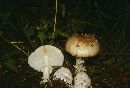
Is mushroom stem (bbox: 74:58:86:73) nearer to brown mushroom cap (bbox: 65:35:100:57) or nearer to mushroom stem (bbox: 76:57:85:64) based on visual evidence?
mushroom stem (bbox: 76:57:85:64)

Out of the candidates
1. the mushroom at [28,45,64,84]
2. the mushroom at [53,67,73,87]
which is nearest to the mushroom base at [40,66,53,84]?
the mushroom at [28,45,64,84]

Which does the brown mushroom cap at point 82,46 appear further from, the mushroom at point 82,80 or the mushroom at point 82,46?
the mushroom at point 82,80

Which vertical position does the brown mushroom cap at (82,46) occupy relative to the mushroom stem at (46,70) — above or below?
above

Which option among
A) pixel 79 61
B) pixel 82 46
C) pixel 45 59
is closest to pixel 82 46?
pixel 82 46

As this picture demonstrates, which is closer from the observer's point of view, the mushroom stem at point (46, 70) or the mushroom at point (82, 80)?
the mushroom at point (82, 80)

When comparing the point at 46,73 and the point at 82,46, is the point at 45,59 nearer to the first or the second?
the point at 46,73

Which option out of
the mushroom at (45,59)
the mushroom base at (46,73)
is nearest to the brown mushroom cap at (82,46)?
the mushroom at (45,59)
